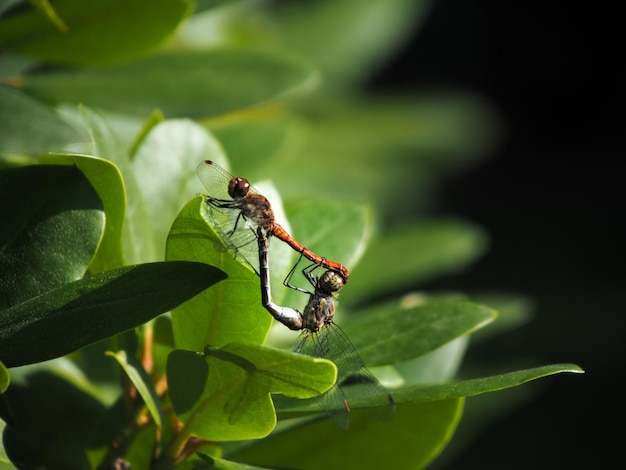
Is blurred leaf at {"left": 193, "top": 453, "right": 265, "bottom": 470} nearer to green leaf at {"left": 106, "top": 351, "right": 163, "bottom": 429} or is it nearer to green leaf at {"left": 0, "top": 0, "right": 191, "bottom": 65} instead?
green leaf at {"left": 106, "top": 351, "right": 163, "bottom": 429}

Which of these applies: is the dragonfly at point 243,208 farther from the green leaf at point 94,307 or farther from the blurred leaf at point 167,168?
the green leaf at point 94,307

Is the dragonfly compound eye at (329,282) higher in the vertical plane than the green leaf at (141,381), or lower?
higher

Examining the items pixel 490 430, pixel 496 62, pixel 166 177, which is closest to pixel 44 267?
pixel 166 177

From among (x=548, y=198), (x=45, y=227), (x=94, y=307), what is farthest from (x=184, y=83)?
(x=548, y=198)

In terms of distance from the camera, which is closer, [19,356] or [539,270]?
[19,356]

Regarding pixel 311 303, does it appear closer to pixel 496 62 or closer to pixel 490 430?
pixel 490 430

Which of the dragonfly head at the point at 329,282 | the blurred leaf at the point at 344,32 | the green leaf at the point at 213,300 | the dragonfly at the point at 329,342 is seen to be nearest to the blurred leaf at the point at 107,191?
the green leaf at the point at 213,300

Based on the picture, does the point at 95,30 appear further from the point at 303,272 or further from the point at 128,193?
the point at 303,272
